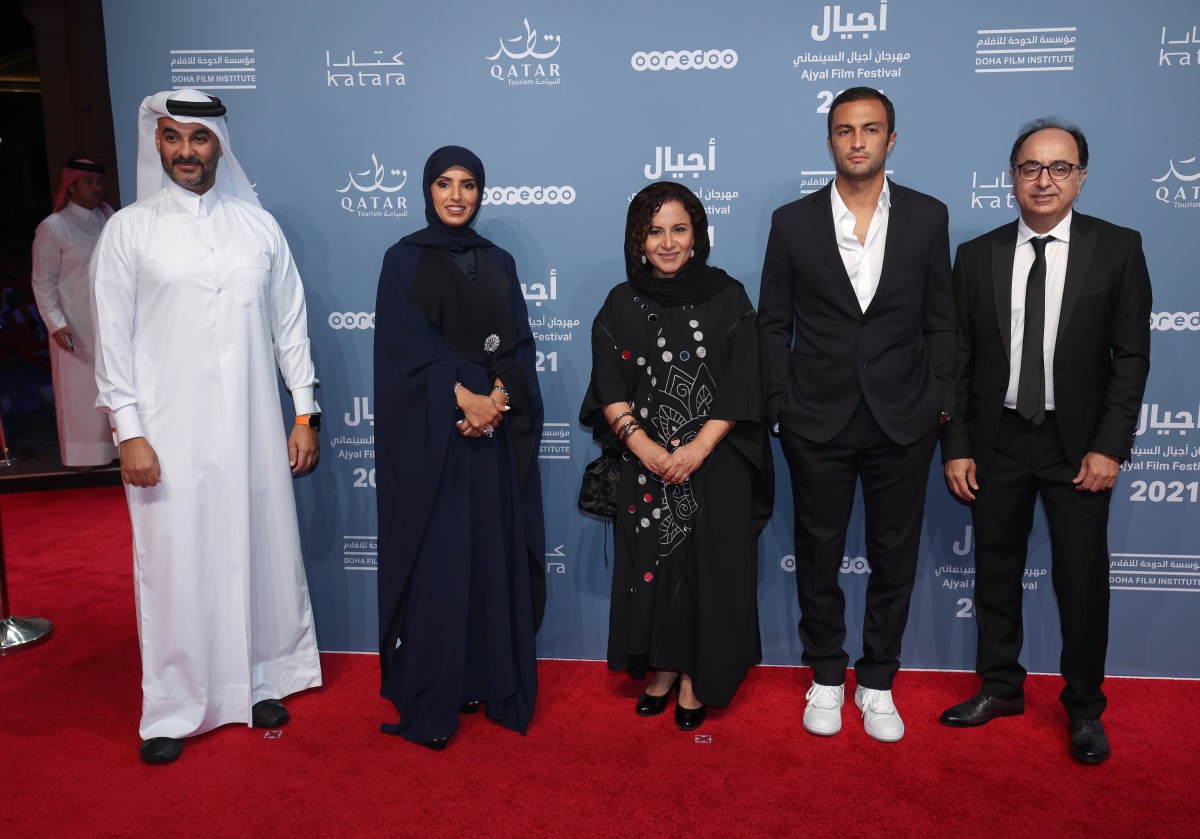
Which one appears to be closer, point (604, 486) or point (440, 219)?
point (440, 219)

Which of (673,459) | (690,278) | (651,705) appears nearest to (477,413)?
(673,459)

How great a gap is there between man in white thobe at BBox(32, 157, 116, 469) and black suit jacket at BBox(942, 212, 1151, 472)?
551 cm

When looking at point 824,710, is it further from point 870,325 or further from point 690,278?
point 690,278

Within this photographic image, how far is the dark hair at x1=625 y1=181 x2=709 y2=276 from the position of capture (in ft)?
9.78

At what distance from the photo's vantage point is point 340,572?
3820 millimetres

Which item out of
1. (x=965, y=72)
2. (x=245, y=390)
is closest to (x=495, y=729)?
(x=245, y=390)

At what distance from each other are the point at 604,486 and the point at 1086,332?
1692 mm

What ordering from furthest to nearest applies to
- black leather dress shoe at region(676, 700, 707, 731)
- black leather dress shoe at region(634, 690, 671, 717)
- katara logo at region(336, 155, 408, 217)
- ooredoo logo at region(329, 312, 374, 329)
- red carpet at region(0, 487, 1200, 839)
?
ooredoo logo at region(329, 312, 374, 329)
katara logo at region(336, 155, 408, 217)
black leather dress shoe at region(634, 690, 671, 717)
black leather dress shoe at region(676, 700, 707, 731)
red carpet at region(0, 487, 1200, 839)

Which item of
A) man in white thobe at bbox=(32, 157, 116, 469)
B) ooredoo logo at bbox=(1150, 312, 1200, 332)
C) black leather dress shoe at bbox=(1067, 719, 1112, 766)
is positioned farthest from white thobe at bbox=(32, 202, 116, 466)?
ooredoo logo at bbox=(1150, 312, 1200, 332)

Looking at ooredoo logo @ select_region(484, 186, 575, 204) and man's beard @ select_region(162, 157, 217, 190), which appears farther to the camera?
ooredoo logo @ select_region(484, 186, 575, 204)

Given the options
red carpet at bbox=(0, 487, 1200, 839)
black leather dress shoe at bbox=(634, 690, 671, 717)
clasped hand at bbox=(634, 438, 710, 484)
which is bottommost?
red carpet at bbox=(0, 487, 1200, 839)

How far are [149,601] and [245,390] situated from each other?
81 centimetres

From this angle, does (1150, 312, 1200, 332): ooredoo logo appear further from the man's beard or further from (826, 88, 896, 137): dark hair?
the man's beard

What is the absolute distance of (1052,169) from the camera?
282 cm
